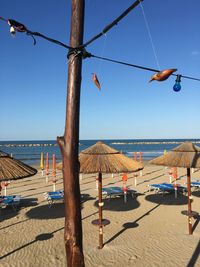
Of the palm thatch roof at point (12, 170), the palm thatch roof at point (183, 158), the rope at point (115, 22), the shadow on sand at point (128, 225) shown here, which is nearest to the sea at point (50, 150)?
the shadow on sand at point (128, 225)

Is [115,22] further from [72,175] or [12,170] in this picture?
[12,170]

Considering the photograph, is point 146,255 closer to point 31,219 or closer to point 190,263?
point 190,263

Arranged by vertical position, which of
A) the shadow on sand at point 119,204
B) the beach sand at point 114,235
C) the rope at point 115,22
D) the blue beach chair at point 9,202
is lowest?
the beach sand at point 114,235

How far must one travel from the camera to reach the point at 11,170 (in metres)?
5.71

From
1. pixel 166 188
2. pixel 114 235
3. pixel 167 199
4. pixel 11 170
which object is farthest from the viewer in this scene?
pixel 166 188

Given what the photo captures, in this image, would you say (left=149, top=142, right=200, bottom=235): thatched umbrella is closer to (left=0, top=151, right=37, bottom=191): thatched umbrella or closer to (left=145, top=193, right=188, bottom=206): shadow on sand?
(left=145, top=193, right=188, bottom=206): shadow on sand

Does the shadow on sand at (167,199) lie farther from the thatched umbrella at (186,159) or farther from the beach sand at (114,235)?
the thatched umbrella at (186,159)

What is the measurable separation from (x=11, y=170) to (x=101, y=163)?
2.76 meters

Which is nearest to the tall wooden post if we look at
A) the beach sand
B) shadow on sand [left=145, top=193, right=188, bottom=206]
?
the beach sand

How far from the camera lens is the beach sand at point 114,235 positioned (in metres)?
6.60

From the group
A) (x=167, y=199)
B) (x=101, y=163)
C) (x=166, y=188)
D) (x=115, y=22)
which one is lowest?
(x=167, y=199)

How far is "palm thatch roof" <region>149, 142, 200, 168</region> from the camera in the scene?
841 centimetres

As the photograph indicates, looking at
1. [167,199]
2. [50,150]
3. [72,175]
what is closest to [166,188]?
[167,199]

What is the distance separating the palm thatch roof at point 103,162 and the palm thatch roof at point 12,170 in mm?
2050
